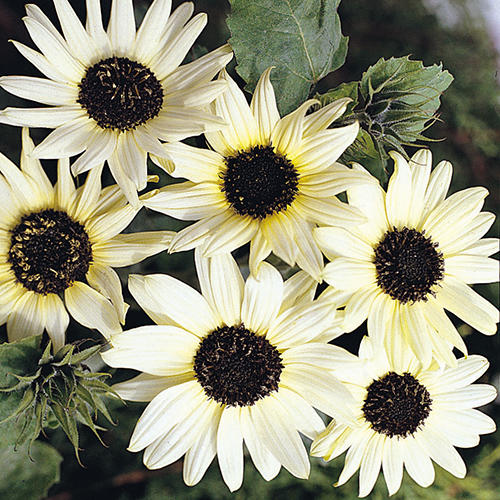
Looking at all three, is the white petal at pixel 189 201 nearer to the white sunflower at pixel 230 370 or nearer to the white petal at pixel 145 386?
the white sunflower at pixel 230 370

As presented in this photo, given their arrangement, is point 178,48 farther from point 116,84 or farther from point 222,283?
point 222,283

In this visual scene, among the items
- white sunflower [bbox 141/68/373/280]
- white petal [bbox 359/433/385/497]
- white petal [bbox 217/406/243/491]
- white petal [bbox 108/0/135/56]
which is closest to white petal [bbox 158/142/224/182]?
white sunflower [bbox 141/68/373/280]

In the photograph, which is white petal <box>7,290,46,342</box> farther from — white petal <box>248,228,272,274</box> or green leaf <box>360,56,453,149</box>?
green leaf <box>360,56,453,149</box>

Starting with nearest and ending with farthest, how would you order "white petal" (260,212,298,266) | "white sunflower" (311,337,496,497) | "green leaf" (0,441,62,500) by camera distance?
1. "white petal" (260,212,298,266)
2. "white sunflower" (311,337,496,497)
3. "green leaf" (0,441,62,500)

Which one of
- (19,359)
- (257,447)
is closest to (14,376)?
(19,359)

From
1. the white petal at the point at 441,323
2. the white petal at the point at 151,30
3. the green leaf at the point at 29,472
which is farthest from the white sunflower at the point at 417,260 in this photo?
A: the green leaf at the point at 29,472

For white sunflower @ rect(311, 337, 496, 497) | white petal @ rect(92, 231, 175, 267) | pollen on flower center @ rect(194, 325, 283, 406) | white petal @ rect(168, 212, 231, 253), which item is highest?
white petal @ rect(168, 212, 231, 253)
